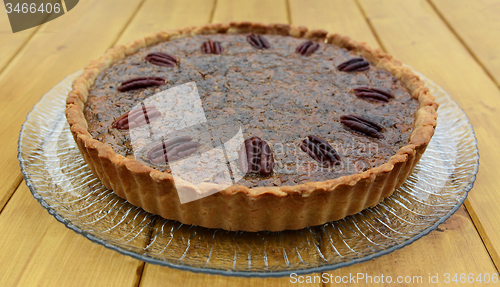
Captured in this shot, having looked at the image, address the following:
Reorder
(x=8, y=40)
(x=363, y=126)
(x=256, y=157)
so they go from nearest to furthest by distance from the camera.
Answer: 1. (x=256, y=157)
2. (x=363, y=126)
3. (x=8, y=40)

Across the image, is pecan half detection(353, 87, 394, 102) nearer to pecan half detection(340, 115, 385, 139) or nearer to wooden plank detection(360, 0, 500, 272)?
pecan half detection(340, 115, 385, 139)

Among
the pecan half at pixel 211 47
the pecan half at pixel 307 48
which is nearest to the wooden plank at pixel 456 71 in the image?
the pecan half at pixel 307 48

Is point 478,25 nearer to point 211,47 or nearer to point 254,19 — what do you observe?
point 254,19

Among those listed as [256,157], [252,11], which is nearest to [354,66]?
[256,157]

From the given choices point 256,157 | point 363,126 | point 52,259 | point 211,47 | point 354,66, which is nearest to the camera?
point 52,259

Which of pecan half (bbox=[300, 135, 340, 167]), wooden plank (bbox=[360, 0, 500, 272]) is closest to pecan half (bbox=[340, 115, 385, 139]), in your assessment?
pecan half (bbox=[300, 135, 340, 167])

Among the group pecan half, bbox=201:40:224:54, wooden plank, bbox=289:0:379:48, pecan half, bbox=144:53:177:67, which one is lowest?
wooden plank, bbox=289:0:379:48

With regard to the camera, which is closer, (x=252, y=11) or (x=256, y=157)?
(x=256, y=157)
